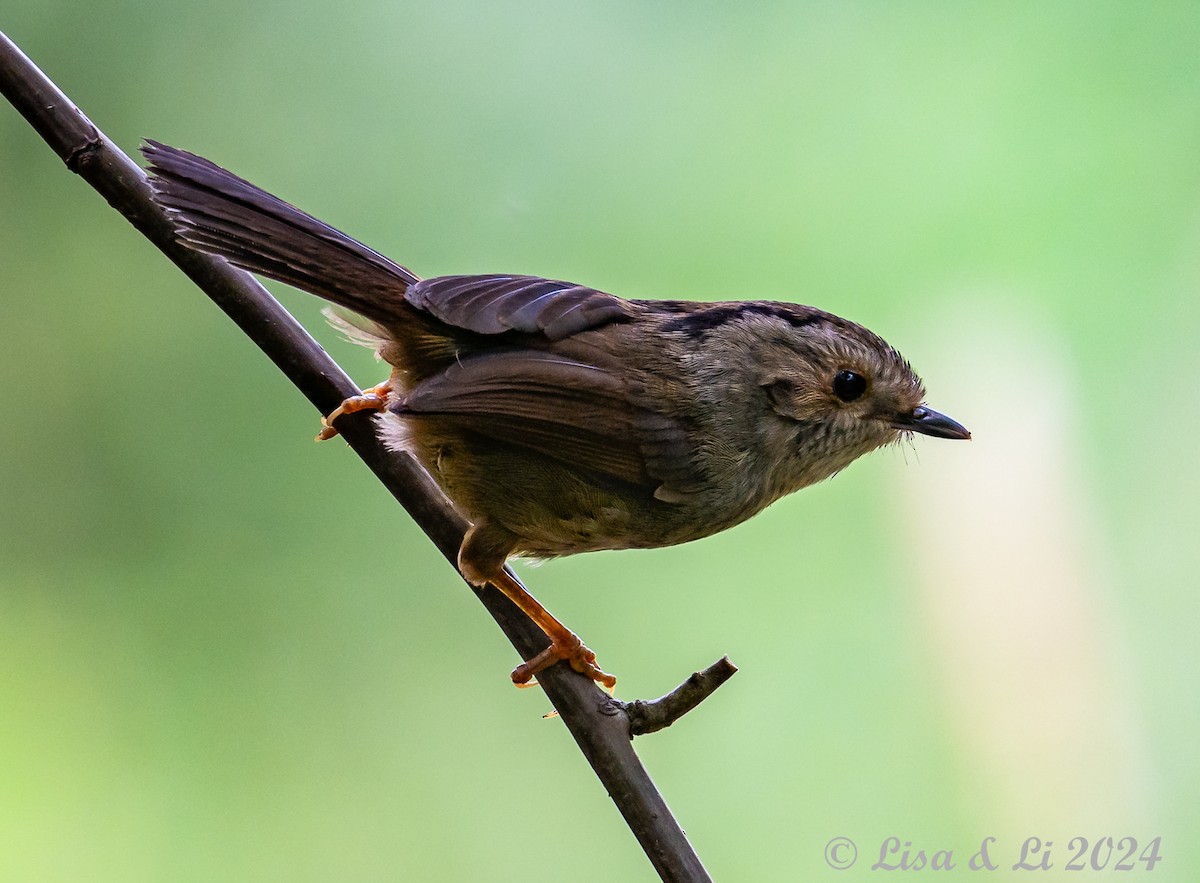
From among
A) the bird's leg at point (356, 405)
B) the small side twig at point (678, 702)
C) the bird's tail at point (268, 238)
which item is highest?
the bird's tail at point (268, 238)

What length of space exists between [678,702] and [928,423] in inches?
23.8

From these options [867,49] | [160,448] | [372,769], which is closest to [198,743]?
[372,769]

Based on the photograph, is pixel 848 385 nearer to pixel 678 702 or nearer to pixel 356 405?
pixel 678 702

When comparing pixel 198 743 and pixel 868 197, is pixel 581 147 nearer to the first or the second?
pixel 868 197

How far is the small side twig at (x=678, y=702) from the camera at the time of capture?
1545 mm

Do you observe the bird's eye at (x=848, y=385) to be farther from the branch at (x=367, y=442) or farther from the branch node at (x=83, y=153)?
the branch node at (x=83, y=153)

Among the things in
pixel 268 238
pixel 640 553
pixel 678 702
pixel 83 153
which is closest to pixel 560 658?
pixel 678 702

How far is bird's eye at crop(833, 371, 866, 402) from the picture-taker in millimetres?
1812

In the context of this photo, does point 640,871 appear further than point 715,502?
Yes

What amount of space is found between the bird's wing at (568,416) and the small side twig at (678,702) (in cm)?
32

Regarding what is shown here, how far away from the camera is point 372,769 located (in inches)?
111

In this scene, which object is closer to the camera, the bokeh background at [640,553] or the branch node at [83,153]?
the branch node at [83,153]

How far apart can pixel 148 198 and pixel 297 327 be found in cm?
27

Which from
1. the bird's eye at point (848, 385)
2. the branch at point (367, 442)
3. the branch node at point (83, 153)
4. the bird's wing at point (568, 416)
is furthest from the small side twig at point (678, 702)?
the branch node at point (83, 153)
